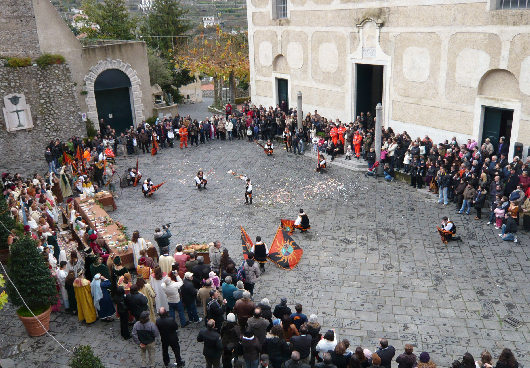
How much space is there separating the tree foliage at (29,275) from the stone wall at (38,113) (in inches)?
592

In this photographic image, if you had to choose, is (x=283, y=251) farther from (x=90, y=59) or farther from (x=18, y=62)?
(x=18, y=62)

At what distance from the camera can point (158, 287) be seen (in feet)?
37.0

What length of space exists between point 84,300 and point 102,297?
447mm

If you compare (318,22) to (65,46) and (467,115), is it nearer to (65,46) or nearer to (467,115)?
(467,115)

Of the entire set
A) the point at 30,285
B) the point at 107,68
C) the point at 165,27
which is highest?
the point at 165,27

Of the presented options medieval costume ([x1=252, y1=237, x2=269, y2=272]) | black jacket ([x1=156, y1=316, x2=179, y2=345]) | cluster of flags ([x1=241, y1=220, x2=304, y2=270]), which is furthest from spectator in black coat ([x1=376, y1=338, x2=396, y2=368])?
cluster of flags ([x1=241, y1=220, x2=304, y2=270])

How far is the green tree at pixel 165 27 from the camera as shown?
44.6 m

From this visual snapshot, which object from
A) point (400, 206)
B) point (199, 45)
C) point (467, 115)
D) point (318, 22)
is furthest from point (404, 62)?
point (199, 45)

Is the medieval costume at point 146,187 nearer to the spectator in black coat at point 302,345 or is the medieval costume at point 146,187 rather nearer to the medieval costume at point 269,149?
the medieval costume at point 269,149

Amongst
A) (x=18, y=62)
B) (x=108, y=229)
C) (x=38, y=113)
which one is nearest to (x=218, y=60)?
(x=38, y=113)

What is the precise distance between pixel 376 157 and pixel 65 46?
1698 cm

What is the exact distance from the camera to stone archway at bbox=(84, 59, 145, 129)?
26766 mm

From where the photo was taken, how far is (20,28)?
24312mm

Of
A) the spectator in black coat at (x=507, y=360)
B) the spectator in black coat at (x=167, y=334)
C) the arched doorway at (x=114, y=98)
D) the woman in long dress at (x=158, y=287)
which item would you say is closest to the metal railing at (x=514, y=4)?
the spectator in black coat at (x=507, y=360)
